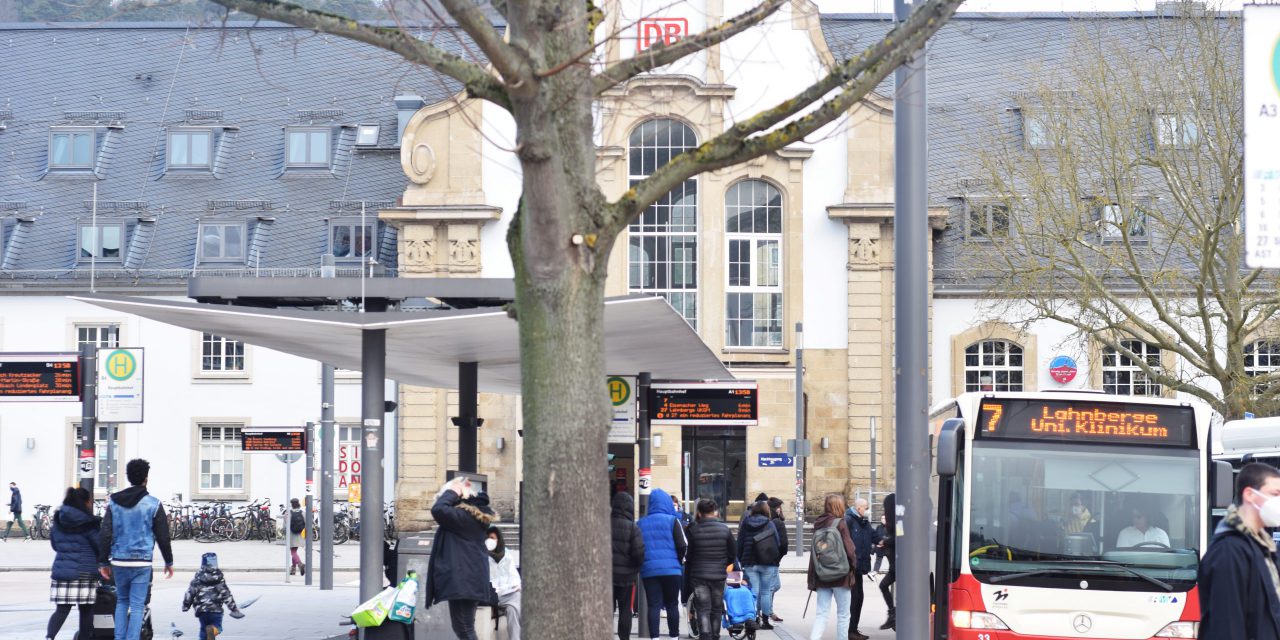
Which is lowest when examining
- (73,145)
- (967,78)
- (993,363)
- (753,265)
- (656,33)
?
(993,363)

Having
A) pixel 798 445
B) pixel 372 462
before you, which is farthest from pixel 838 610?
pixel 798 445

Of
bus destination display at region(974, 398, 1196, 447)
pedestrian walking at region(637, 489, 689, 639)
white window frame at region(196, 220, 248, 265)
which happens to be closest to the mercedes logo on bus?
bus destination display at region(974, 398, 1196, 447)

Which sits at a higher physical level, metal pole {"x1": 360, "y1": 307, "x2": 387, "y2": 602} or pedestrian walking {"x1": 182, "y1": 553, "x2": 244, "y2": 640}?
metal pole {"x1": 360, "y1": 307, "x2": 387, "y2": 602}

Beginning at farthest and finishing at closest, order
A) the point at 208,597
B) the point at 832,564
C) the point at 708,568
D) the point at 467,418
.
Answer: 1. the point at 467,418
2. the point at 832,564
3. the point at 708,568
4. the point at 208,597

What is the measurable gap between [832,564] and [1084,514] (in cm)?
494

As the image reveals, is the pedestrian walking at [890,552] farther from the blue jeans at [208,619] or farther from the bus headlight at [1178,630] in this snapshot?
the blue jeans at [208,619]

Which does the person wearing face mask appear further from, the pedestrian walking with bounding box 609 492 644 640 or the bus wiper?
the pedestrian walking with bounding box 609 492 644 640

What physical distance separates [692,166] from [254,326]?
757 centimetres

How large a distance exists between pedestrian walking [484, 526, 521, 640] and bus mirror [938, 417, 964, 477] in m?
3.96

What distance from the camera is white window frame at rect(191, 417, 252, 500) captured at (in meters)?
46.0

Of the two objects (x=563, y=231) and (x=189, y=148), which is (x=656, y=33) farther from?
(x=189, y=148)

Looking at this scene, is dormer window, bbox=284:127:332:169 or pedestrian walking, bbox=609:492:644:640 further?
dormer window, bbox=284:127:332:169

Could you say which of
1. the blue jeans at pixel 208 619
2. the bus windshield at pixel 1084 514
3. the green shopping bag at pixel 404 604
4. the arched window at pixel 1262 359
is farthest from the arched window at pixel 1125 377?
the green shopping bag at pixel 404 604

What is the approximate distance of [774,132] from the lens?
7676 millimetres
